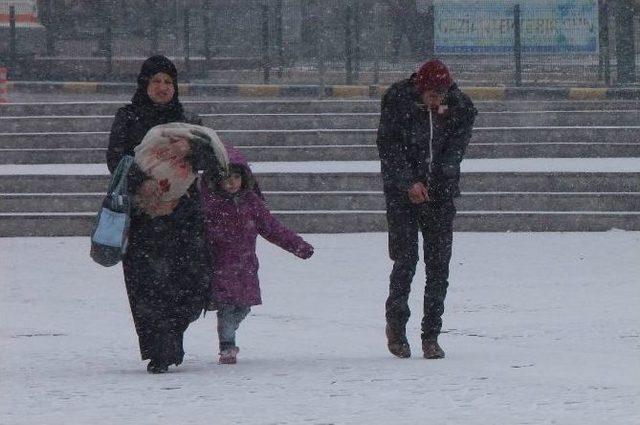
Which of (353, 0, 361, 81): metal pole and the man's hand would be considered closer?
the man's hand

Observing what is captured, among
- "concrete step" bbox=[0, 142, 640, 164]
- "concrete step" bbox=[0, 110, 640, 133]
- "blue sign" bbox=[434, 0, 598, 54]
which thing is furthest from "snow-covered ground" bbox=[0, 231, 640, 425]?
"blue sign" bbox=[434, 0, 598, 54]

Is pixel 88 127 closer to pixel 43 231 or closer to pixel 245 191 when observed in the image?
pixel 43 231

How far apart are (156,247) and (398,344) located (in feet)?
4.42

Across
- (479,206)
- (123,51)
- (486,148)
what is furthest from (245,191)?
(123,51)

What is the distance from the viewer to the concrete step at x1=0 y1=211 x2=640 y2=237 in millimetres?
14000

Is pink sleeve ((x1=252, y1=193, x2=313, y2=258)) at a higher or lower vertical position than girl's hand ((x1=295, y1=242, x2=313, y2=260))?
higher

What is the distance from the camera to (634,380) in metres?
7.09

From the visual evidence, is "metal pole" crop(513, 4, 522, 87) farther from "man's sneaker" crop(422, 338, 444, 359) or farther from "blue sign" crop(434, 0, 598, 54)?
"man's sneaker" crop(422, 338, 444, 359)

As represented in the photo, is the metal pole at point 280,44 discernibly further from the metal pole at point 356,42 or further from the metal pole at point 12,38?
the metal pole at point 12,38

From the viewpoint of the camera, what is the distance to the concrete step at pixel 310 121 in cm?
1691

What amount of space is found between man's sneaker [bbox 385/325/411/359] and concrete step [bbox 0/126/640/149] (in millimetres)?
8352

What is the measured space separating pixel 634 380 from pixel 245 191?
6.95ft

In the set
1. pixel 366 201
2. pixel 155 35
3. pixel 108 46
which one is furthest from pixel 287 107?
pixel 108 46

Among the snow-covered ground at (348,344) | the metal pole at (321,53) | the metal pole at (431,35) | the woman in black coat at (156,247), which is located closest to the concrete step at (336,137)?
the snow-covered ground at (348,344)
